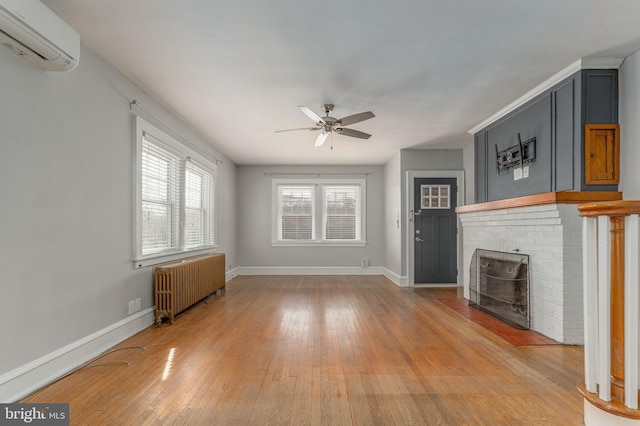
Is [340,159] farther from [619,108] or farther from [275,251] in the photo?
[619,108]

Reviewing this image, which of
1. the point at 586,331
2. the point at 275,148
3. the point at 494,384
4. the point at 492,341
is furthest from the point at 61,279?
the point at 275,148

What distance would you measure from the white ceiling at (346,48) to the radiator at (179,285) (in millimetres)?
2033

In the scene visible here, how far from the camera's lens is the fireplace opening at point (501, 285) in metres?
3.78

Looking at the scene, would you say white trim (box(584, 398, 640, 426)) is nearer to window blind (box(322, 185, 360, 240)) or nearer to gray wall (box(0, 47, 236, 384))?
gray wall (box(0, 47, 236, 384))

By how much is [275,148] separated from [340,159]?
1.65 metres

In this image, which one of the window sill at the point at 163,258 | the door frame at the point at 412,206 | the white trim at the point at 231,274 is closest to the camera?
the window sill at the point at 163,258

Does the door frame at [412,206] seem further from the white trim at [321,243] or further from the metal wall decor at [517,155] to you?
the metal wall decor at [517,155]

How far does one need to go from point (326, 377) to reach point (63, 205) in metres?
2.42

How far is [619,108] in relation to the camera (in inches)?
126

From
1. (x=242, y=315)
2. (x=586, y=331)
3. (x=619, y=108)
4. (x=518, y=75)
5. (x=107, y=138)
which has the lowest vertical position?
(x=242, y=315)

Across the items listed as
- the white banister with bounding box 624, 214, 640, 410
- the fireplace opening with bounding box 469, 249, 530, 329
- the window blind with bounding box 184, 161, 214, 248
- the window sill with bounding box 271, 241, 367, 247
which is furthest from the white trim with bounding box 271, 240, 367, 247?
the white banister with bounding box 624, 214, 640, 410

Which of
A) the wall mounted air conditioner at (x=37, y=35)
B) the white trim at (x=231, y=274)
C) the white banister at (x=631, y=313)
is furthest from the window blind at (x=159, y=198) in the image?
the white banister at (x=631, y=313)

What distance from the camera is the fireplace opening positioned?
3.78 meters

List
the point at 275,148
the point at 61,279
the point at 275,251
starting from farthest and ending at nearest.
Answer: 1. the point at 275,251
2. the point at 275,148
3. the point at 61,279
